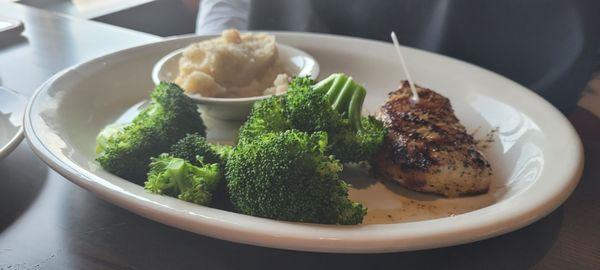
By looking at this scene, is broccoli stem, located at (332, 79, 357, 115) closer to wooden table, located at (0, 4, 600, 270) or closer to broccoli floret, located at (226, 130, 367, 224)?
broccoli floret, located at (226, 130, 367, 224)

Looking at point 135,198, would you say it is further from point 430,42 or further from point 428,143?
point 430,42

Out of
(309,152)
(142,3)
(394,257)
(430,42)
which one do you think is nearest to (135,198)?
(309,152)

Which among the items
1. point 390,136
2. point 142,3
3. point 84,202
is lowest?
point 142,3

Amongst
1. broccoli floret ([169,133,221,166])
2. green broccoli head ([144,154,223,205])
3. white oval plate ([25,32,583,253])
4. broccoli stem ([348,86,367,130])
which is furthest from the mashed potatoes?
green broccoli head ([144,154,223,205])

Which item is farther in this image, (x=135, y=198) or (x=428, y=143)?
(x=428, y=143)

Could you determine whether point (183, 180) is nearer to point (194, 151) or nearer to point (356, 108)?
point (194, 151)

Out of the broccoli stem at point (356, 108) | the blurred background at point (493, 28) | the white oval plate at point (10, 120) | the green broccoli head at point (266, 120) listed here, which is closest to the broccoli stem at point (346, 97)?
the broccoli stem at point (356, 108)

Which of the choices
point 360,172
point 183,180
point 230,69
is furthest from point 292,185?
point 230,69
